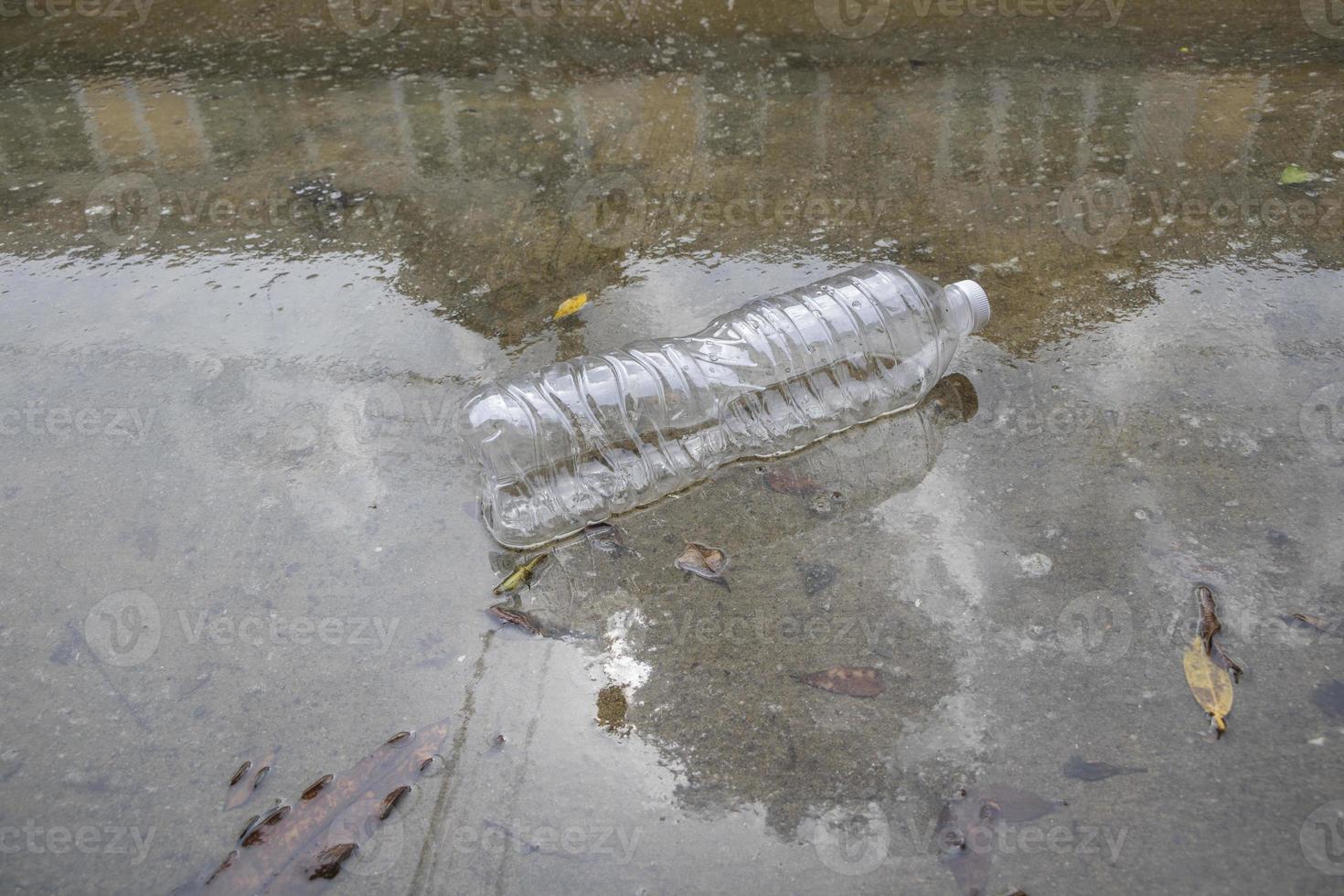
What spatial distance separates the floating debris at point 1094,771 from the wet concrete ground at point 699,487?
0.01m

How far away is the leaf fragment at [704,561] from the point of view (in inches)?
80.0

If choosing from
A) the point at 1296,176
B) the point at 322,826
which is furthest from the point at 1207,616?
the point at 1296,176

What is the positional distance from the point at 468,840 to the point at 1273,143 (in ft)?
9.72

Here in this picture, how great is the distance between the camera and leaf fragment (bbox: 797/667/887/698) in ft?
5.92

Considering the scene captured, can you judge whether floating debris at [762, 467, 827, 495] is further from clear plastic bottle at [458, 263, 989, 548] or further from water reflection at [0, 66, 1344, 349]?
water reflection at [0, 66, 1344, 349]

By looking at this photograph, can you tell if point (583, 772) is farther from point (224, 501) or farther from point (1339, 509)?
point (1339, 509)

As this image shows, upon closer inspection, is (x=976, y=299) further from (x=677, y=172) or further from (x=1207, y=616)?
(x=677, y=172)

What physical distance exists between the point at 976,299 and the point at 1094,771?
3.78 feet

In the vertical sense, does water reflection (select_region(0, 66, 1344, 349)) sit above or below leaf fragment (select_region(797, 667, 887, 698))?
above

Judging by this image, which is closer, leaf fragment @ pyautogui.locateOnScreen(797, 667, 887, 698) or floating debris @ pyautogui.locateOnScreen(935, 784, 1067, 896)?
floating debris @ pyautogui.locateOnScreen(935, 784, 1067, 896)

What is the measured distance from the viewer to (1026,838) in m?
1.58

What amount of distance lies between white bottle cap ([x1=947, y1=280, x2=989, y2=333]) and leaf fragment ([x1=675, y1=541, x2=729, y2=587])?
0.88 m

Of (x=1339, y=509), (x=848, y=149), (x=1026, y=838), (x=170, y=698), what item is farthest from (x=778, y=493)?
(x=848, y=149)

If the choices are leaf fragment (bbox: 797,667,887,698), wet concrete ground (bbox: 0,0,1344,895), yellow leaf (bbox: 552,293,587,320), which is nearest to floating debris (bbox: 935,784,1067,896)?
wet concrete ground (bbox: 0,0,1344,895)
